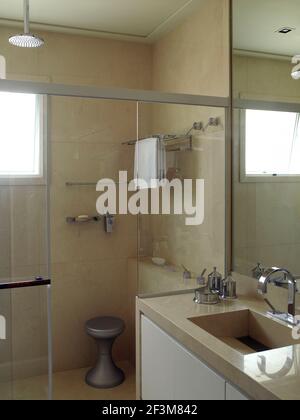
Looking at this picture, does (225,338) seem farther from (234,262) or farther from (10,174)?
(10,174)

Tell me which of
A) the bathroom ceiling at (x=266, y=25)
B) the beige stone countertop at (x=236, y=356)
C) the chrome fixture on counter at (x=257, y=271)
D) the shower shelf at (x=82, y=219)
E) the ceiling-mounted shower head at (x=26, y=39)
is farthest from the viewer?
the shower shelf at (x=82, y=219)

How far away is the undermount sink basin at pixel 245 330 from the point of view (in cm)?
188

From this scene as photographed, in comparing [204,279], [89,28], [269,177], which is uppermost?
→ [89,28]

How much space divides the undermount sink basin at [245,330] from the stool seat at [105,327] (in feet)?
4.04

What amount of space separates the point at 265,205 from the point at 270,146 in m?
0.32

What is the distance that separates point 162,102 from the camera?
7.90 feet

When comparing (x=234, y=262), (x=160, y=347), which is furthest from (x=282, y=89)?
(x=160, y=347)

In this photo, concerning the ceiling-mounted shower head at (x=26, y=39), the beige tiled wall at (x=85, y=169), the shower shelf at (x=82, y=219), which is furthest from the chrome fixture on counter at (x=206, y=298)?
the ceiling-mounted shower head at (x=26, y=39)

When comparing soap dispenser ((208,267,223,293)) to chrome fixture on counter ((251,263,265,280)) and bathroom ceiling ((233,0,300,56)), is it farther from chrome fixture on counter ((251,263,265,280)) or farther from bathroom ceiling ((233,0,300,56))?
bathroom ceiling ((233,0,300,56))

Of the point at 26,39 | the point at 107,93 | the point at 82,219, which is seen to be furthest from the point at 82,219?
the point at 26,39

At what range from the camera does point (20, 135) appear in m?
2.21

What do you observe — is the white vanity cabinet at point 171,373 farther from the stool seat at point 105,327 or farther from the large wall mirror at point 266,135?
the stool seat at point 105,327
